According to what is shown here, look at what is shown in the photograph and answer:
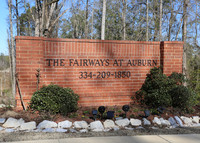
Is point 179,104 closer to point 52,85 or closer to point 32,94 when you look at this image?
point 52,85

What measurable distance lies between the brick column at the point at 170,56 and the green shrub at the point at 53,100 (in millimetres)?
3530

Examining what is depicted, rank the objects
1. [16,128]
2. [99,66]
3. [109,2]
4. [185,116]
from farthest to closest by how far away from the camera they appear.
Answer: [109,2]
[99,66]
[185,116]
[16,128]

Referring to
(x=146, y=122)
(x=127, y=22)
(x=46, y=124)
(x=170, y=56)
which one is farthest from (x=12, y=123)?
(x=127, y=22)

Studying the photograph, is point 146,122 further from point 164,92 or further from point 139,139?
point 164,92

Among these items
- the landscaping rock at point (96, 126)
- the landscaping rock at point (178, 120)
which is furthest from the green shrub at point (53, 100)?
the landscaping rock at point (178, 120)

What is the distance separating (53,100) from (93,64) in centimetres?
189

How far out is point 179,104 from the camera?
6.55 meters

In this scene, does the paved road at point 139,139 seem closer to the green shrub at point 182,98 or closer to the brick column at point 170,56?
the green shrub at point 182,98

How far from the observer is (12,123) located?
5.18 metres

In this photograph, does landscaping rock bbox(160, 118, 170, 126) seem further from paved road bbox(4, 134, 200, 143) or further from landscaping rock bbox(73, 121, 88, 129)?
landscaping rock bbox(73, 121, 88, 129)

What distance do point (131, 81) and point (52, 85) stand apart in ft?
9.05

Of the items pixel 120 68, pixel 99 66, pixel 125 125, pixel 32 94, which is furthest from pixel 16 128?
pixel 120 68

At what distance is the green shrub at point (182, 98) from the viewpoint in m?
6.38

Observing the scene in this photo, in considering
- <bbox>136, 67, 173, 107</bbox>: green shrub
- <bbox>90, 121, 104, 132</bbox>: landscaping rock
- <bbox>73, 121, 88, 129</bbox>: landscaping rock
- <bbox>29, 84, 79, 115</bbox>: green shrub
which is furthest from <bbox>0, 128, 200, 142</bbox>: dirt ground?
<bbox>136, 67, 173, 107</bbox>: green shrub
